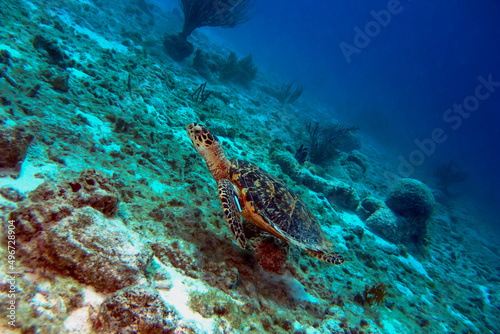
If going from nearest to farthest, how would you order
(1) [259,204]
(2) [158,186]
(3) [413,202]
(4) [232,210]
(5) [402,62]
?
(4) [232,210]
(1) [259,204]
(2) [158,186]
(3) [413,202]
(5) [402,62]

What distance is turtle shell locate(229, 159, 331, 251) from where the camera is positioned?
117 inches

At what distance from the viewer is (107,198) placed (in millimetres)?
2076

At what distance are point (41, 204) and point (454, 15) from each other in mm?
116616

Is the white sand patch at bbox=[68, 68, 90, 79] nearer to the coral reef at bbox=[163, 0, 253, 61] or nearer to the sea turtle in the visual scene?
the sea turtle

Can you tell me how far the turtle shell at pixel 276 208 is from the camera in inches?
117

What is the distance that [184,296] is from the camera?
192 centimetres

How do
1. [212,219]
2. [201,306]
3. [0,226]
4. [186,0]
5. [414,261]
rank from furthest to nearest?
[186,0] → [414,261] → [212,219] → [201,306] → [0,226]

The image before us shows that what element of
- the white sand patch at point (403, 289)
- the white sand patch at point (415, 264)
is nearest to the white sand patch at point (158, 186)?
the white sand patch at point (403, 289)

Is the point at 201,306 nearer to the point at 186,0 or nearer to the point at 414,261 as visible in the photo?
the point at 414,261

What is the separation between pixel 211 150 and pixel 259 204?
1.30 m

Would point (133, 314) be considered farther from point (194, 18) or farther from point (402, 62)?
point (402, 62)

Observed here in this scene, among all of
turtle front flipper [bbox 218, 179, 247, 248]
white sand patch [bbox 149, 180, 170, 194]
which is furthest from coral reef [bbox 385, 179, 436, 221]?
white sand patch [bbox 149, 180, 170, 194]

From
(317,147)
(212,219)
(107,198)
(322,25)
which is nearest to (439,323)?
(212,219)

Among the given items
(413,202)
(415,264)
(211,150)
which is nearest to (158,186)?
(211,150)
